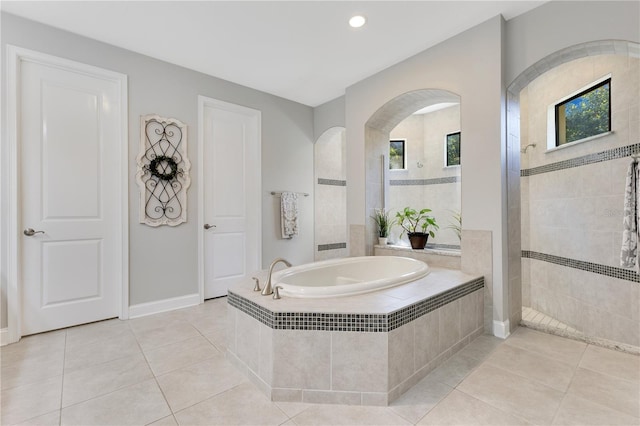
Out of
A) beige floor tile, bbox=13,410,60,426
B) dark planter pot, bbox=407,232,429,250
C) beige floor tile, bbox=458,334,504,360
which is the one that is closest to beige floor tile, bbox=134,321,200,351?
beige floor tile, bbox=13,410,60,426

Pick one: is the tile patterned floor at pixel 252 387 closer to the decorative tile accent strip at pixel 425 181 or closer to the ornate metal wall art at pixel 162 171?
the ornate metal wall art at pixel 162 171

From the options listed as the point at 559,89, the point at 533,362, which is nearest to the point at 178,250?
the point at 533,362

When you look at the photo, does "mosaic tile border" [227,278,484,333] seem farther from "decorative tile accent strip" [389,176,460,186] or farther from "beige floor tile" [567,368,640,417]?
"decorative tile accent strip" [389,176,460,186]

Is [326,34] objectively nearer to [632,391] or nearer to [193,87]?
[193,87]

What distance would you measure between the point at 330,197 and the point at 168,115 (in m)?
2.37

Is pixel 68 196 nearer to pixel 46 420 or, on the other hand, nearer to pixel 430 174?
pixel 46 420

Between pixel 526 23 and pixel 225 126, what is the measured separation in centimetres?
300

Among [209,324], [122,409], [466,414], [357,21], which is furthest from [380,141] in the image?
[122,409]

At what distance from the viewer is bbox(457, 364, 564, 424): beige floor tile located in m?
1.44

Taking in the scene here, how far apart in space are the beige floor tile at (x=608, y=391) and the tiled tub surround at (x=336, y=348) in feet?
2.70

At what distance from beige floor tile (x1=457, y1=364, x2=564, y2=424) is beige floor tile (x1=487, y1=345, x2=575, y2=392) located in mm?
67

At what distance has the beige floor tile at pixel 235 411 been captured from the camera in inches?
54.8

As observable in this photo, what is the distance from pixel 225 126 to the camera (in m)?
3.47

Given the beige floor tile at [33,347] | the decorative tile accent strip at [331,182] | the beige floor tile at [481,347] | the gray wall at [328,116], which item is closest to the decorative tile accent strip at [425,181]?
the decorative tile accent strip at [331,182]
